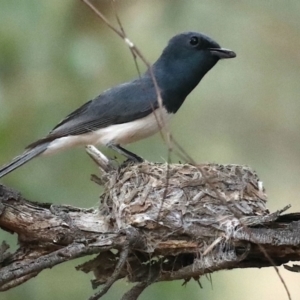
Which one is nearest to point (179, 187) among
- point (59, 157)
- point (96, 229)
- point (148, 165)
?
point (148, 165)

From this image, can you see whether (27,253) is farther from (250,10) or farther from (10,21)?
(250,10)

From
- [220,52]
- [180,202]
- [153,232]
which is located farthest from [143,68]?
[153,232]

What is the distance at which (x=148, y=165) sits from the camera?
10.6 feet

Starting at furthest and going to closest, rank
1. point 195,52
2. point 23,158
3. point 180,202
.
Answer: point 195,52
point 23,158
point 180,202

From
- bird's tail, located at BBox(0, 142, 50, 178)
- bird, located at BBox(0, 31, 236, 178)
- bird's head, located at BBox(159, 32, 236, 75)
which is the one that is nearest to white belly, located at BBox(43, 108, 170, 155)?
bird, located at BBox(0, 31, 236, 178)

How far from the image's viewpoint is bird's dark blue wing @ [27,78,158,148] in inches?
132

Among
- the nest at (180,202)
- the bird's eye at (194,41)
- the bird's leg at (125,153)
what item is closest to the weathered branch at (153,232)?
the nest at (180,202)

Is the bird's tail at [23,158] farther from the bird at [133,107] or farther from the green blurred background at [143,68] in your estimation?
the green blurred background at [143,68]

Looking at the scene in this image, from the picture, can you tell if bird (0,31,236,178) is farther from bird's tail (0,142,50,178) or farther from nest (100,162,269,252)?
nest (100,162,269,252)

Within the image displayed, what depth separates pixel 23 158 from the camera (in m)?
3.17

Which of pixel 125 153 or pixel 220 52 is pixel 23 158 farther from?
pixel 220 52

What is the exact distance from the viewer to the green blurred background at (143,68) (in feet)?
11.8

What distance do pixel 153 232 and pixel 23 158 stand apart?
2.57 feet

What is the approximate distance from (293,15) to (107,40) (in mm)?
1114
